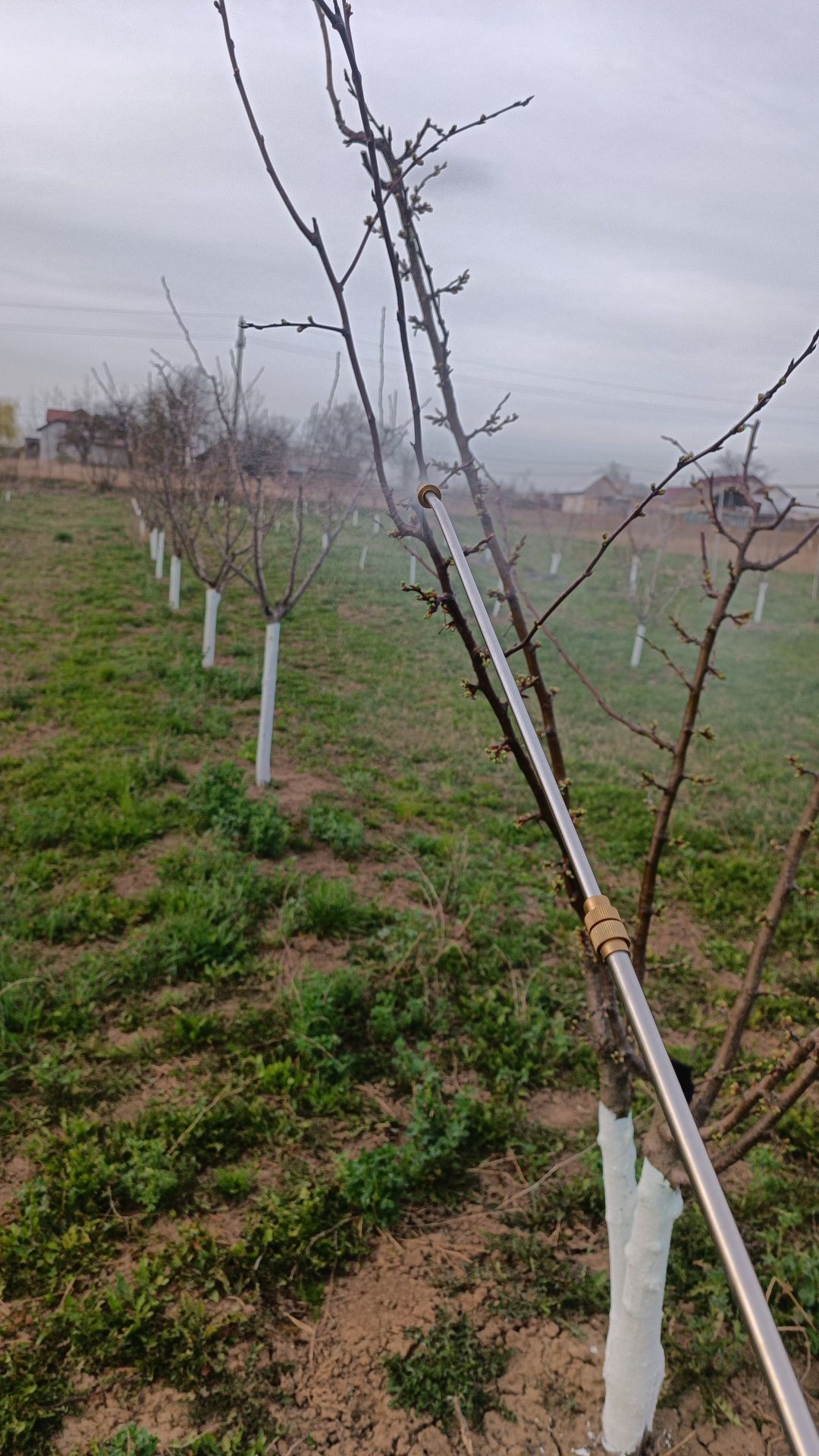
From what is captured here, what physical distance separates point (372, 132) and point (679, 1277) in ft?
7.50

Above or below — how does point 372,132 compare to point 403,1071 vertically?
above

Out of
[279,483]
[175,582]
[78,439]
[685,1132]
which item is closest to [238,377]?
[279,483]

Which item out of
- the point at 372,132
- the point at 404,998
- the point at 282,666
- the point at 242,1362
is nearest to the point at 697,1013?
the point at 404,998

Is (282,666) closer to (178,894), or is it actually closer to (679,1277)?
(178,894)

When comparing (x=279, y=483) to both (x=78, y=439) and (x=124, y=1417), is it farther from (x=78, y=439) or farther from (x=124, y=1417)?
(x=78, y=439)

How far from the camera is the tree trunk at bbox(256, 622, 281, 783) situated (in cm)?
463

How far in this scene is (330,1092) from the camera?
2488 millimetres

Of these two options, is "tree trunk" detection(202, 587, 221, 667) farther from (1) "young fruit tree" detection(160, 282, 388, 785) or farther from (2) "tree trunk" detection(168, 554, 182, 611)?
(2) "tree trunk" detection(168, 554, 182, 611)

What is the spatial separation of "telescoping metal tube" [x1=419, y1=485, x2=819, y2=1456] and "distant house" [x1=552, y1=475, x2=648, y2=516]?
28.4ft

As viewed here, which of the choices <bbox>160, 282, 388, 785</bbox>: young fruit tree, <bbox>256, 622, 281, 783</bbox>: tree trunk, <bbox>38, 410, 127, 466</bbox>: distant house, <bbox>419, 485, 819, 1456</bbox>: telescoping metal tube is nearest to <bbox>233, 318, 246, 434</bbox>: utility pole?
<bbox>160, 282, 388, 785</bbox>: young fruit tree

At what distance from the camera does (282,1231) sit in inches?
79.8

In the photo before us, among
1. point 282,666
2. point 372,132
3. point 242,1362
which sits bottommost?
point 242,1362

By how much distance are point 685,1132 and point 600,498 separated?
42.2 feet

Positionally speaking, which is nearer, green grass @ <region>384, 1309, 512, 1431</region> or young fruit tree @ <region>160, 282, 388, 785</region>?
green grass @ <region>384, 1309, 512, 1431</region>
